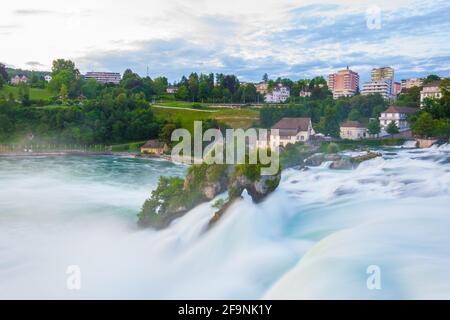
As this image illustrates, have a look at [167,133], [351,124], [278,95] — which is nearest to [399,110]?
[351,124]

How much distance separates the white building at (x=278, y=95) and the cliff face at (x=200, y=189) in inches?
446

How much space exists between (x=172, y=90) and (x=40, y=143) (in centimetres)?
820

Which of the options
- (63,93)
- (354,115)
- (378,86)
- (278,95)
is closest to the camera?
(354,115)

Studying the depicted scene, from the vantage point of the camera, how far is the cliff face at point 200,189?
5.68 metres

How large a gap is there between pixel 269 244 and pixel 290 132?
630 cm

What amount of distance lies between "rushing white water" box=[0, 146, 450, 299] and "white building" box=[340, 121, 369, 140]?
12.3 feet

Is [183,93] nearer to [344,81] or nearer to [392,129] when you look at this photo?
[392,129]

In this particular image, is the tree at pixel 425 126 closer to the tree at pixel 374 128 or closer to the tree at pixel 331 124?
the tree at pixel 374 128

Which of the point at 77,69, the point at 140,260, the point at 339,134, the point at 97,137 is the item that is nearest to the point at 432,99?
the point at 339,134

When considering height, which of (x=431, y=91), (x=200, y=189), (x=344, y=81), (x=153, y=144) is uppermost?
(x=344, y=81)

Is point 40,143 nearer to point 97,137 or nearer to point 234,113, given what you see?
point 97,137

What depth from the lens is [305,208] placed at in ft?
18.5

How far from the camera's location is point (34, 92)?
76.7 ft

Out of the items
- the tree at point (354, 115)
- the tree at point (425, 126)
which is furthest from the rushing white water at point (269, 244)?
the tree at point (354, 115)
